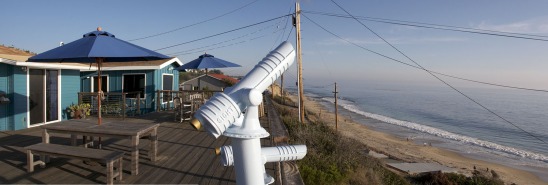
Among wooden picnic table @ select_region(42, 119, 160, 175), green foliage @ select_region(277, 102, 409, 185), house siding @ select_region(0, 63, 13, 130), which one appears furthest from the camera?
house siding @ select_region(0, 63, 13, 130)

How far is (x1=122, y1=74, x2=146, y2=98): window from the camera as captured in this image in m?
12.2

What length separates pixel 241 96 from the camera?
2.77 feet

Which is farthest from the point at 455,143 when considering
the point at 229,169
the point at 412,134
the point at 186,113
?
the point at 229,169

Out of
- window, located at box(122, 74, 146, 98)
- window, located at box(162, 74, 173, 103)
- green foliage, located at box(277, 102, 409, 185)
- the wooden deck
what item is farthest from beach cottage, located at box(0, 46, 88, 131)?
green foliage, located at box(277, 102, 409, 185)

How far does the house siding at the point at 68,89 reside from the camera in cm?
906

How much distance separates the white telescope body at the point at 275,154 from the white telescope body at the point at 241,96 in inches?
8.8

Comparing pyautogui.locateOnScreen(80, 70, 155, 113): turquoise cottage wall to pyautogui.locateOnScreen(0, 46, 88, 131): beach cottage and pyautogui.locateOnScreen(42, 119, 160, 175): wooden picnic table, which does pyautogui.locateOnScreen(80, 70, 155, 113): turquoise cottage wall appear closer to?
pyautogui.locateOnScreen(0, 46, 88, 131): beach cottage

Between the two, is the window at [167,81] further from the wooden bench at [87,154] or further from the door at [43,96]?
the wooden bench at [87,154]

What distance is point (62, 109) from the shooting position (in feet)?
29.8

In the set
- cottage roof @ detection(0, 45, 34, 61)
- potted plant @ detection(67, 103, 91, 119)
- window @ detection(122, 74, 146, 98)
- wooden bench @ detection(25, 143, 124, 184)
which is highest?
cottage roof @ detection(0, 45, 34, 61)

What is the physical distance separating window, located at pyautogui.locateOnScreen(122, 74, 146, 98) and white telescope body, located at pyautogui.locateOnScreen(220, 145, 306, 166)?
1223cm

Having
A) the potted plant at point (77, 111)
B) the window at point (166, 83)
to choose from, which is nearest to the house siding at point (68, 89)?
the potted plant at point (77, 111)

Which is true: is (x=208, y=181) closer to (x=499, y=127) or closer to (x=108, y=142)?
(x=108, y=142)

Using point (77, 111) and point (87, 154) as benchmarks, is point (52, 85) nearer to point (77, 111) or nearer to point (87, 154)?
point (77, 111)
